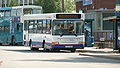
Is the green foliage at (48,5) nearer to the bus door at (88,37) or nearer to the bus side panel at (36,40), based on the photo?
the bus door at (88,37)

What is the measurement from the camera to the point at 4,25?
190 ft

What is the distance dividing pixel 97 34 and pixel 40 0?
35.8 m

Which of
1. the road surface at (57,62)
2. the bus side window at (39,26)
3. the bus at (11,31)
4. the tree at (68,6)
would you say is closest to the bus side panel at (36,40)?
the bus side window at (39,26)

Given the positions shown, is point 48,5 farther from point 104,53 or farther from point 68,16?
point 104,53

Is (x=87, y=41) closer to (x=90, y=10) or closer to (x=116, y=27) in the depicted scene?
(x=116, y=27)

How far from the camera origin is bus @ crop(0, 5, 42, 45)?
55469 millimetres

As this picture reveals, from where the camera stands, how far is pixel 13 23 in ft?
184

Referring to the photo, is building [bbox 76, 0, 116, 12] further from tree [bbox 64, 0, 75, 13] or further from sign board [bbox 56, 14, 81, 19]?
sign board [bbox 56, 14, 81, 19]

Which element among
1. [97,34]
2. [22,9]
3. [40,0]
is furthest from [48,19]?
[40,0]

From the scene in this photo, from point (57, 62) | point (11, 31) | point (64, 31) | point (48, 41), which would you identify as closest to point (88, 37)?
point (48, 41)

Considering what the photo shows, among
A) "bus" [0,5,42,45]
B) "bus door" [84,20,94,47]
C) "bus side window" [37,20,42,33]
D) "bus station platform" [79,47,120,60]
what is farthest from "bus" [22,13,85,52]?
"bus" [0,5,42,45]

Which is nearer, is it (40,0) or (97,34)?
(97,34)

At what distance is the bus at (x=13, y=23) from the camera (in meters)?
55.5

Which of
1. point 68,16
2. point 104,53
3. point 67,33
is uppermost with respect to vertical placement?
point 68,16
